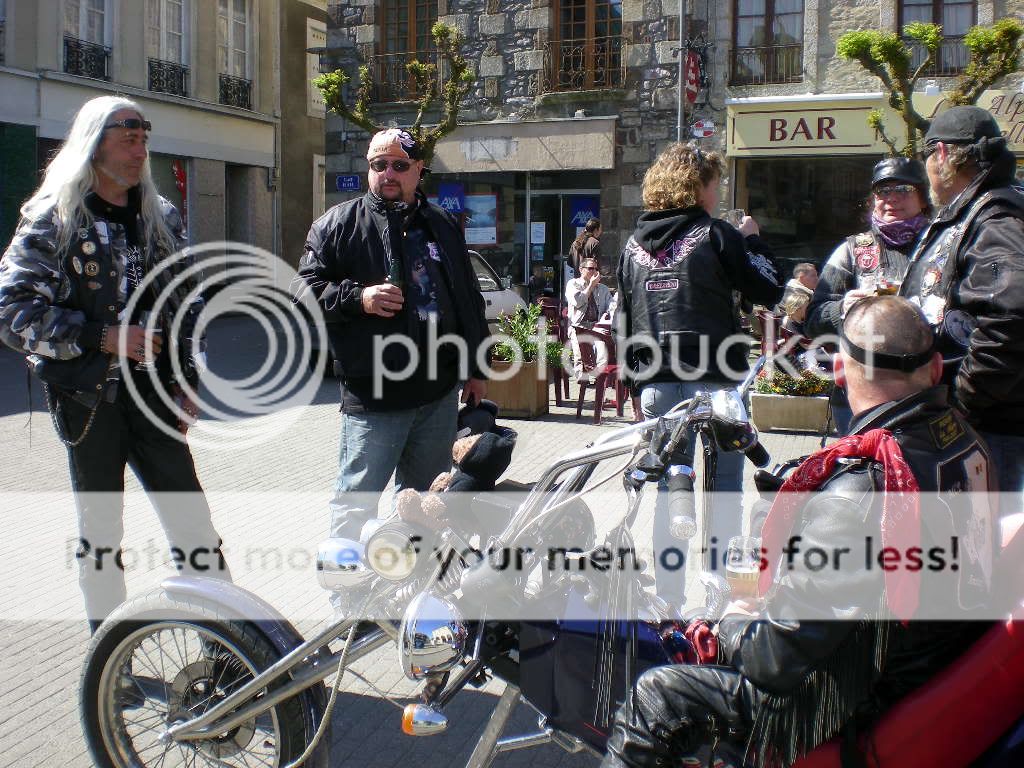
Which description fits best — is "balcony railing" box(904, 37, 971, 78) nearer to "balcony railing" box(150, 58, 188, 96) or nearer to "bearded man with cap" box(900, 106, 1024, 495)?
"bearded man with cap" box(900, 106, 1024, 495)

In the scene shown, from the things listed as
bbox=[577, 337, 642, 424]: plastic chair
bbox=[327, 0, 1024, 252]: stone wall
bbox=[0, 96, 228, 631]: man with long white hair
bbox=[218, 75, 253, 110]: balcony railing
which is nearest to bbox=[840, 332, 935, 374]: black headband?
bbox=[0, 96, 228, 631]: man with long white hair

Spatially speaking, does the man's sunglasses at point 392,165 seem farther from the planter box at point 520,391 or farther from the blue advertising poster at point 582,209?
the blue advertising poster at point 582,209

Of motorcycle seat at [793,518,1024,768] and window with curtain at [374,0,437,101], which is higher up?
window with curtain at [374,0,437,101]

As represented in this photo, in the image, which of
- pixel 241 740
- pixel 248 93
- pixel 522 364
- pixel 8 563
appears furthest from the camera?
pixel 248 93

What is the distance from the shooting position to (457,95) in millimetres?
16469

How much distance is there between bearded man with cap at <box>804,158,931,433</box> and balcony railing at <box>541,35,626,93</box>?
13931 mm

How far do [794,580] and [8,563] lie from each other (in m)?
4.37

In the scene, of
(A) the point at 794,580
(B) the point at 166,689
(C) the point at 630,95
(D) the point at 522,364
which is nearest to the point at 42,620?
(B) the point at 166,689

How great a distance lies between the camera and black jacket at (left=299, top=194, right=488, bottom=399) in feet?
12.7

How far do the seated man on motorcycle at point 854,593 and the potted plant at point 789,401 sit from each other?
6.37m

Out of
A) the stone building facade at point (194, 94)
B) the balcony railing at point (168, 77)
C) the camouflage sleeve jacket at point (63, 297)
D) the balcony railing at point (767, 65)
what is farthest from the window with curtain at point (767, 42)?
the camouflage sleeve jacket at point (63, 297)

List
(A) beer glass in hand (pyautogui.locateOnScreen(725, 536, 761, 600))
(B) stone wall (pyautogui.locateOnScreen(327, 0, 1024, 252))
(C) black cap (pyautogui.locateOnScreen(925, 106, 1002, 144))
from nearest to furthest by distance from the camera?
(A) beer glass in hand (pyautogui.locateOnScreen(725, 536, 761, 600))
(C) black cap (pyautogui.locateOnScreen(925, 106, 1002, 144))
(B) stone wall (pyautogui.locateOnScreen(327, 0, 1024, 252))

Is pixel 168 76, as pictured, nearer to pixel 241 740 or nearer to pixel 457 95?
pixel 457 95

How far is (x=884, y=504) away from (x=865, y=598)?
187 mm
